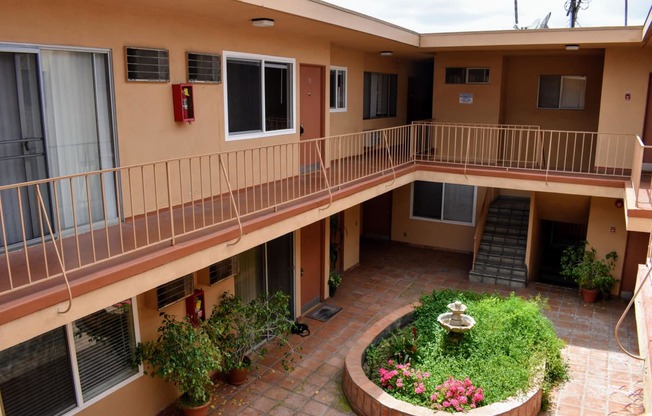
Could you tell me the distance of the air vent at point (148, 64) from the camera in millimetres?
6977

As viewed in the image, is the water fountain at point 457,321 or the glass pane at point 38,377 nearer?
the glass pane at point 38,377

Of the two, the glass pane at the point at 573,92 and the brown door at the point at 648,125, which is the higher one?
the glass pane at the point at 573,92

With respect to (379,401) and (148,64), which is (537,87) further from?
(148,64)

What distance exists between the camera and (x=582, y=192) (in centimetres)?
1151

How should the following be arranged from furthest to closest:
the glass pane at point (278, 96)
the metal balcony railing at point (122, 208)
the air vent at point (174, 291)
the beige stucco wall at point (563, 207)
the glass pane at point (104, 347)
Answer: the beige stucco wall at point (563, 207)
the glass pane at point (278, 96)
the air vent at point (174, 291)
the glass pane at point (104, 347)
the metal balcony railing at point (122, 208)

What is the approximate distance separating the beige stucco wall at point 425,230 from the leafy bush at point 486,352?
6047 millimetres

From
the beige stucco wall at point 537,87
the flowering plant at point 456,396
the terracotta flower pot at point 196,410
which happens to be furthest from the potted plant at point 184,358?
the beige stucco wall at point 537,87

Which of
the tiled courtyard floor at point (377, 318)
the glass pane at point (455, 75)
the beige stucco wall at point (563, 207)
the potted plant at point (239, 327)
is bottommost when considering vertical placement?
the tiled courtyard floor at point (377, 318)

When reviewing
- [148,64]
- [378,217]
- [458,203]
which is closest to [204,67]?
[148,64]

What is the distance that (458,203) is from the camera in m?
15.8

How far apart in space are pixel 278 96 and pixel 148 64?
3268 mm

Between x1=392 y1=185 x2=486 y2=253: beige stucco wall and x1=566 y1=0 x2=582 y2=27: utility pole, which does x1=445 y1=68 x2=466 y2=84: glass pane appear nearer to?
x1=392 y1=185 x2=486 y2=253: beige stucco wall

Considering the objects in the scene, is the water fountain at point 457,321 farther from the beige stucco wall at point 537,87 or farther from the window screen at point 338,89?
the beige stucco wall at point 537,87

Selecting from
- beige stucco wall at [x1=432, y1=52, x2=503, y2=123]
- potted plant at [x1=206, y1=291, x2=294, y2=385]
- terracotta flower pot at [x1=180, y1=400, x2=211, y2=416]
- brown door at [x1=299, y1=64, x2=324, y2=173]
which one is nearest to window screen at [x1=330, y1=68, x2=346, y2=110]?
brown door at [x1=299, y1=64, x2=324, y2=173]
